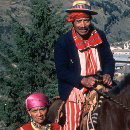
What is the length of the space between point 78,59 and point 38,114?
872 mm

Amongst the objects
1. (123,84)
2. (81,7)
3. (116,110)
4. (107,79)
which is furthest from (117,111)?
(81,7)

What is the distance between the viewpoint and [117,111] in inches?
109

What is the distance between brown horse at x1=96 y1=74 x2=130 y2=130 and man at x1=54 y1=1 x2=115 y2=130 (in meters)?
0.29

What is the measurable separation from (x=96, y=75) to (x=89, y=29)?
2.07ft

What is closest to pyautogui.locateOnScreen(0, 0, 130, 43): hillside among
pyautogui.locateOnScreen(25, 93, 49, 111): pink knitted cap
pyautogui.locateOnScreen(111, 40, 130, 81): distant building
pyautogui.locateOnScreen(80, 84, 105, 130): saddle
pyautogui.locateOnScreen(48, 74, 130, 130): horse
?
pyautogui.locateOnScreen(111, 40, 130, 81): distant building

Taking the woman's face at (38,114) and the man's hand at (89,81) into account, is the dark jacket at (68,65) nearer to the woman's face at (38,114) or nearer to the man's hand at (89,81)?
the man's hand at (89,81)

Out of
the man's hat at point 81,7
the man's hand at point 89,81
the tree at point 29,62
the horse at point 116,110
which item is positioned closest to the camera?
the horse at point 116,110

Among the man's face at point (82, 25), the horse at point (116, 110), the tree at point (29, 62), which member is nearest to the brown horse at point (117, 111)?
the horse at point (116, 110)

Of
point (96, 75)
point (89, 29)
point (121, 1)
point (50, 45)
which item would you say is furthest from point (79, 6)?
point (121, 1)

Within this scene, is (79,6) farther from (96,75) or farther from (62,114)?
(62,114)

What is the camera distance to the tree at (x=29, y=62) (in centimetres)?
1568

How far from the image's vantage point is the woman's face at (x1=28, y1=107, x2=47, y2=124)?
9.77ft

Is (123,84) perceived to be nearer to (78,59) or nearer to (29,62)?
(78,59)

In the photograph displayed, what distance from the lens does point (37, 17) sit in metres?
16.9
